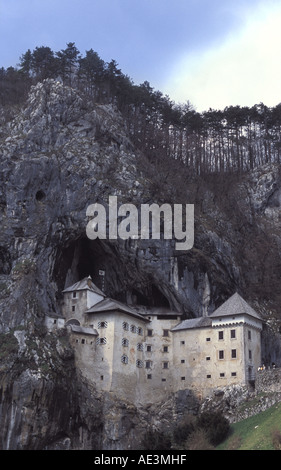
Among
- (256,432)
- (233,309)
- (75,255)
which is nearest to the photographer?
(256,432)

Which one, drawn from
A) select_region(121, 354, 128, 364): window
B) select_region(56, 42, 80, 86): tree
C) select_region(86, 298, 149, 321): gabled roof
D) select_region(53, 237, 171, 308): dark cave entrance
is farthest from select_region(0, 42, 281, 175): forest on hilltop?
select_region(121, 354, 128, 364): window

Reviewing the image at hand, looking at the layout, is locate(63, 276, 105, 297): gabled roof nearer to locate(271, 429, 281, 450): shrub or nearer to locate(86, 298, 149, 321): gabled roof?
locate(86, 298, 149, 321): gabled roof

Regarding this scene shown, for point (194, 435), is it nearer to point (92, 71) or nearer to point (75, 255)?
point (75, 255)

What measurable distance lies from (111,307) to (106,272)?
7.96 metres

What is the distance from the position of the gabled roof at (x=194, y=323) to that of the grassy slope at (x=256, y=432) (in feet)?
43.3

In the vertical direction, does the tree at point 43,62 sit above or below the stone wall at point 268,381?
above

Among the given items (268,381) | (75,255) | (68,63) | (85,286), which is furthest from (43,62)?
(268,381)

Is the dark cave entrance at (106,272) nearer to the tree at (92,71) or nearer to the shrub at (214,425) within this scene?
the shrub at (214,425)

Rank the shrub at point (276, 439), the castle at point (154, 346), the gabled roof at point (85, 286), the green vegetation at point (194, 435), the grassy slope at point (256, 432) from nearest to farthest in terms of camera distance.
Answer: the shrub at point (276, 439), the grassy slope at point (256, 432), the green vegetation at point (194, 435), the castle at point (154, 346), the gabled roof at point (85, 286)

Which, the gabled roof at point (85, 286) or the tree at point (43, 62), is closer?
the gabled roof at point (85, 286)

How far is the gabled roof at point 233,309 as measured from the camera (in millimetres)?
72125

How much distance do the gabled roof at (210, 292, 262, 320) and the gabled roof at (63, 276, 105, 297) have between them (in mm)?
13884

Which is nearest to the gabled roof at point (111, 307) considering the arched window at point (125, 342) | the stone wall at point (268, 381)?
the arched window at point (125, 342)

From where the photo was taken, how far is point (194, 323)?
245ft
